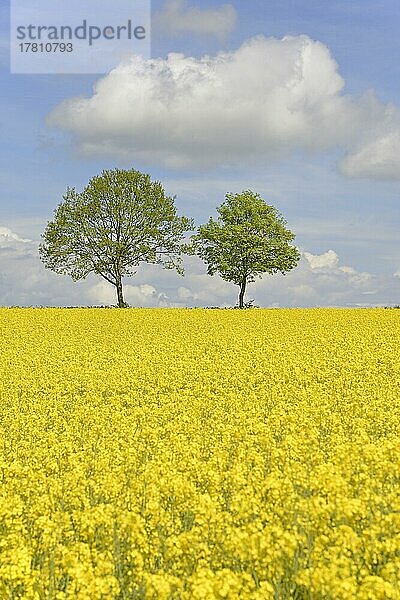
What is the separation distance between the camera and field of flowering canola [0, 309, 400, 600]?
6.61 meters

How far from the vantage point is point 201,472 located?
32.0 feet

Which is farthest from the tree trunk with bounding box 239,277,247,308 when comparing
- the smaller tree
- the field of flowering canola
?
the field of flowering canola

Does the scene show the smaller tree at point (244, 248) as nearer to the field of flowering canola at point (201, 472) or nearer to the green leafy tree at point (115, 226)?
the green leafy tree at point (115, 226)

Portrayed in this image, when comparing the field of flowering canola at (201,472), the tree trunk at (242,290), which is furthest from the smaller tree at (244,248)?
the field of flowering canola at (201,472)

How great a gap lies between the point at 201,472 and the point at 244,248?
50.7 metres

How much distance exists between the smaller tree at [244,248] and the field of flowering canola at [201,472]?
32931 millimetres

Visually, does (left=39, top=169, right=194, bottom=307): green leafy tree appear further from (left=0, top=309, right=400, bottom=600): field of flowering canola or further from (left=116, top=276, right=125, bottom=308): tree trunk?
(left=0, top=309, right=400, bottom=600): field of flowering canola

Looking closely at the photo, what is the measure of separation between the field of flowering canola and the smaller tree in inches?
1297

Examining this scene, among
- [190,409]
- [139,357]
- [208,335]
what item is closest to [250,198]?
[208,335]

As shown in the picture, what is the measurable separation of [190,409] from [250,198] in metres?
50.9

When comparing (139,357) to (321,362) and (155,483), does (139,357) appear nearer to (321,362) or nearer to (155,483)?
(321,362)

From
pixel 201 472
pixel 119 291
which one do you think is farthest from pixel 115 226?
pixel 201 472

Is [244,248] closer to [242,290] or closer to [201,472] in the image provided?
[242,290]

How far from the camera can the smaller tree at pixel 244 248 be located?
59.6 m
